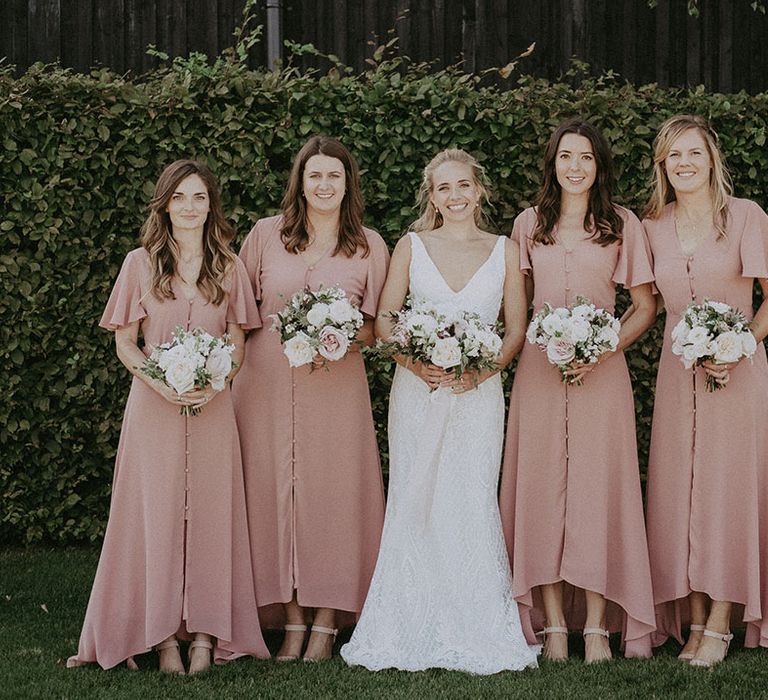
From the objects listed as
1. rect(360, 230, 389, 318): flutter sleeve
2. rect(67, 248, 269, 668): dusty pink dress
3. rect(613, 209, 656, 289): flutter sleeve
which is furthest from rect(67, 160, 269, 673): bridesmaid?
rect(613, 209, 656, 289): flutter sleeve

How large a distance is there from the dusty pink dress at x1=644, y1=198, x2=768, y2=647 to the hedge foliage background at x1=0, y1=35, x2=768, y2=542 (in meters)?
1.63

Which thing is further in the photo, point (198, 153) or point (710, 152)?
point (198, 153)

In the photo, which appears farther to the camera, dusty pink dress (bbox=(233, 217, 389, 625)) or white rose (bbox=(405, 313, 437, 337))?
dusty pink dress (bbox=(233, 217, 389, 625))

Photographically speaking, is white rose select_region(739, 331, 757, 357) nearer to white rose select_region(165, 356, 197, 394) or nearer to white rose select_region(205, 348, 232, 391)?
white rose select_region(205, 348, 232, 391)

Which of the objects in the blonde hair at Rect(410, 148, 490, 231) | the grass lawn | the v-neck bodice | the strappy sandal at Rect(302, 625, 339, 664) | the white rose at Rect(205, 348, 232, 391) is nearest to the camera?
the grass lawn

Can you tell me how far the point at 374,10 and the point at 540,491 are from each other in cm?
A: 584

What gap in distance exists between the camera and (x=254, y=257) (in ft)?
19.0

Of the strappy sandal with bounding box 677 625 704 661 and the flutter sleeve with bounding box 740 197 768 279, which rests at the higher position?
the flutter sleeve with bounding box 740 197 768 279

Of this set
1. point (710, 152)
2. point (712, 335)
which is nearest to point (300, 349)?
point (712, 335)

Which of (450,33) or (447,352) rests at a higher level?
(450,33)

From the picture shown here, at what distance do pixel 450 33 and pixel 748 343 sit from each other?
5.70 metres

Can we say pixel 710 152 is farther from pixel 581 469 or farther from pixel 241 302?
pixel 241 302

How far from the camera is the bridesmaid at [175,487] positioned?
525 cm

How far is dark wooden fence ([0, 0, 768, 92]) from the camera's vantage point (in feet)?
32.4
